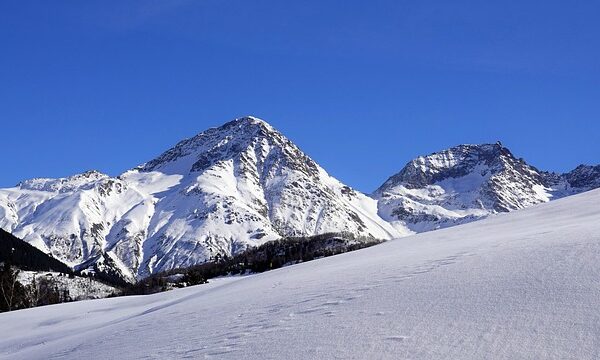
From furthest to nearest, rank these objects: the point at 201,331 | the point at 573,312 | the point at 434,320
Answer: the point at 201,331 → the point at 434,320 → the point at 573,312

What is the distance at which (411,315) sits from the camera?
9867 millimetres

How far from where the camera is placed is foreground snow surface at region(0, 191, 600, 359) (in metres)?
8.23

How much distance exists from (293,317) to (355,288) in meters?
2.07

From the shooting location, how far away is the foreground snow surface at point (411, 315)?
8.23m

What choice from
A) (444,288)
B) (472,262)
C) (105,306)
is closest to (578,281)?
(444,288)

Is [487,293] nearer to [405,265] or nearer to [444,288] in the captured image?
[444,288]

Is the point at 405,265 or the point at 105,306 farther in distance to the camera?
the point at 105,306

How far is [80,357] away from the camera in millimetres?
13117

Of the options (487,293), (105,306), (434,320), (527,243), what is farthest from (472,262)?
(105,306)

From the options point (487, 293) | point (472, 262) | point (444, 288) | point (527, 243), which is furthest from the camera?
point (527, 243)

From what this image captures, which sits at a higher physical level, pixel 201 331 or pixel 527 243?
pixel 527 243

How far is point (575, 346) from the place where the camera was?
7535mm

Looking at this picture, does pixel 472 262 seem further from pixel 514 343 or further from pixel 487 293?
pixel 514 343

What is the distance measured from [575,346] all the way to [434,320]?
2282 millimetres
